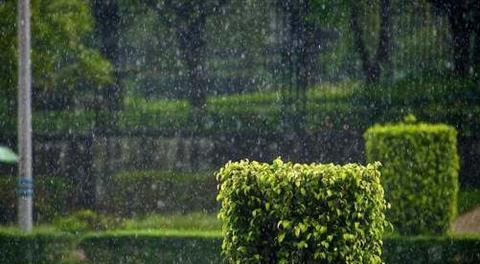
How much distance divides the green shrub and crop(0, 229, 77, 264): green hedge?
10.7 ft

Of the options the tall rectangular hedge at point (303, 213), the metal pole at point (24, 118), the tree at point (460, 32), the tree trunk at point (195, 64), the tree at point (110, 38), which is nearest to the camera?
the tall rectangular hedge at point (303, 213)

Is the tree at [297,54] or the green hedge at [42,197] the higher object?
the tree at [297,54]

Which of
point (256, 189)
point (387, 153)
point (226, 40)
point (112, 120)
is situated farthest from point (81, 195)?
point (256, 189)

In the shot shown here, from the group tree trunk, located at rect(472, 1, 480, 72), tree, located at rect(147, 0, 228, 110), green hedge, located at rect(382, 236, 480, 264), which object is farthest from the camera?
tree, located at rect(147, 0, 228, 110)

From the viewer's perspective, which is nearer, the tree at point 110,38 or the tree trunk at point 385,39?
the tree trunk at point 385,39

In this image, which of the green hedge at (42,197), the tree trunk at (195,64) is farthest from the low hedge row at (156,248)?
the tree trunk at (195,64)

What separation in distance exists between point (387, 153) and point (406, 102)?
20.5ft

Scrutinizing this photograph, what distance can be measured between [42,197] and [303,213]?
13480mm

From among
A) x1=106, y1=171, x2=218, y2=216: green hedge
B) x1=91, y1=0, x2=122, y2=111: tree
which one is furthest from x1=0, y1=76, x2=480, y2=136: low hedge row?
x1=106, y1=171, x2=218, y2=216: green hedge

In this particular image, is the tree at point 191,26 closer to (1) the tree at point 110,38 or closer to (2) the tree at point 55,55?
(1) the tree at point 110,38

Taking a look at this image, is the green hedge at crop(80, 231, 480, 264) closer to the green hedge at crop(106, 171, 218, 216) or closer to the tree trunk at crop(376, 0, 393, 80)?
the green hedge at crop(106, 171, 218, 216)

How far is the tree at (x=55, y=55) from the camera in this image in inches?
810

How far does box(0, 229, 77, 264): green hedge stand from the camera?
1460 centimetres

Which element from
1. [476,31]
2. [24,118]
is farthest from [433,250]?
[476,31]
